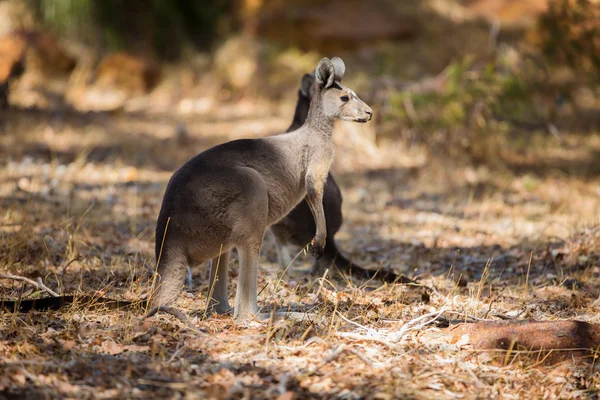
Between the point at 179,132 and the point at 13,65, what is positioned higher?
the point at 13,65

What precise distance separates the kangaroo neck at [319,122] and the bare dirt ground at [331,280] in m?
1.06

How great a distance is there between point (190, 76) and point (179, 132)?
3669 millimetres

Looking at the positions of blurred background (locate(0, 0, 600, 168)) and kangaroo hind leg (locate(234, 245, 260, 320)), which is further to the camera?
blurred background (locate(0, 0, 600, 168))

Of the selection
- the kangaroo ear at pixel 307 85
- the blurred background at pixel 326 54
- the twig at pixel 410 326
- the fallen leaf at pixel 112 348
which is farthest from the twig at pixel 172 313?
the blurred background at pixel 326 54

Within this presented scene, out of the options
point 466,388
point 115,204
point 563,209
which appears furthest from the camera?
point 563,209

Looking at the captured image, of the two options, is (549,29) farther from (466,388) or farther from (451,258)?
(466,388)

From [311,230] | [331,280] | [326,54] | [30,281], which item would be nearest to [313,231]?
[311,230]

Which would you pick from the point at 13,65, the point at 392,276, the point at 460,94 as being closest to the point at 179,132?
the point at 13,65

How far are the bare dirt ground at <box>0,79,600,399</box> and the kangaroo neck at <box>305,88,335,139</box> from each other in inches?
41.6

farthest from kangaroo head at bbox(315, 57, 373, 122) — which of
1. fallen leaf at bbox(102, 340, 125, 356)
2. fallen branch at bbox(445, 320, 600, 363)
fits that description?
fallen leaf at bbox(102, 340, 125, 356)

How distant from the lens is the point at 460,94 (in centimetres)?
986

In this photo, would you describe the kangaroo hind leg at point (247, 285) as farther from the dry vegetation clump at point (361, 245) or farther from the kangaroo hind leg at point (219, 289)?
the kangaroo hind leg at point (219, 289)

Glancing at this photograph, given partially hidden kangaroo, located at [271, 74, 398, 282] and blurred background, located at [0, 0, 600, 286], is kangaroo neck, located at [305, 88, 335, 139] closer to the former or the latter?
partially hidden kangaroo, located at [271, 74, 398, 282]

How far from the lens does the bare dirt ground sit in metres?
3.55
